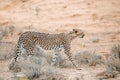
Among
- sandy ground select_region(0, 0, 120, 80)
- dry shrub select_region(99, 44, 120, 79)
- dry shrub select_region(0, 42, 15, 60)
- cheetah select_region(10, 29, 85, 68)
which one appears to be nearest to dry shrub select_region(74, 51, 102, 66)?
dry shrub select_region(99, 44, 120, 79)

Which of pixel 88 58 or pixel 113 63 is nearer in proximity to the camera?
pixel 113 63

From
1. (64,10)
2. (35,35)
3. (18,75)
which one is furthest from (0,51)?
(64,10)

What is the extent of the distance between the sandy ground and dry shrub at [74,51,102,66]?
5.38 feet

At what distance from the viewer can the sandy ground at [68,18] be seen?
712 inches

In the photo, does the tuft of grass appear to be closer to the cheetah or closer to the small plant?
the small plant

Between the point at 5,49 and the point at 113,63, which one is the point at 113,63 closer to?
the point at 113,63

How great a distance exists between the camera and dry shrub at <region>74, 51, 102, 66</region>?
14375mm

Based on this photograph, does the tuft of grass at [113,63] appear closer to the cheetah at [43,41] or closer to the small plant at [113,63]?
the small plant at [113,63]

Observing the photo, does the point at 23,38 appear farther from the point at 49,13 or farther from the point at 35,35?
the point at 49,13

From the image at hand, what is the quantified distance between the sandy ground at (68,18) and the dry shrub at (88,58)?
1.64m

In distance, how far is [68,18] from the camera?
1988 cm

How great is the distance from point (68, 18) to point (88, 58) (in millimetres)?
5319

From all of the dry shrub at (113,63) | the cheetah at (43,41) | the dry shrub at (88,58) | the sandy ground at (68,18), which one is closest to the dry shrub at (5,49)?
the sandy ground at (68,18)

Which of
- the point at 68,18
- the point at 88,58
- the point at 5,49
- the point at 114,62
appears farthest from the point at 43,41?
the point at 68,18
